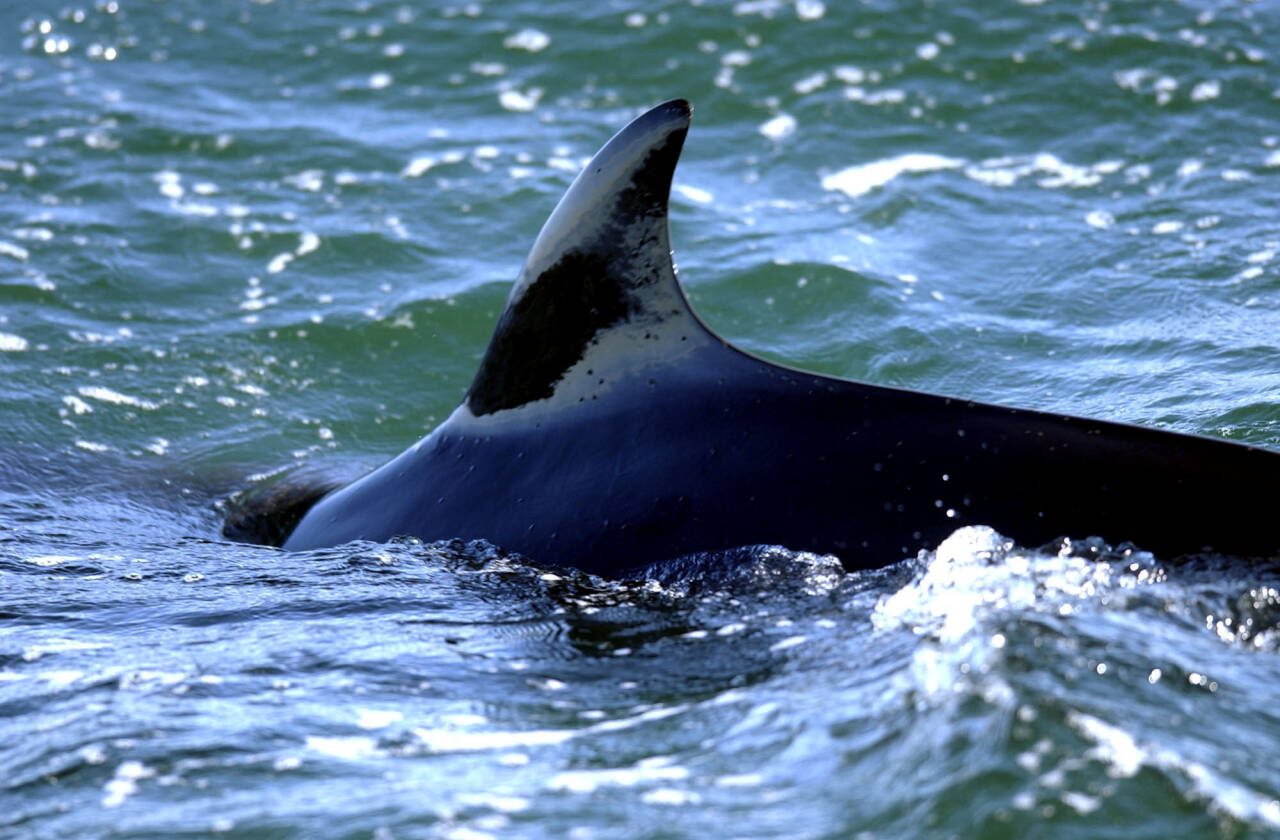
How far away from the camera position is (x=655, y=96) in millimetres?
10969

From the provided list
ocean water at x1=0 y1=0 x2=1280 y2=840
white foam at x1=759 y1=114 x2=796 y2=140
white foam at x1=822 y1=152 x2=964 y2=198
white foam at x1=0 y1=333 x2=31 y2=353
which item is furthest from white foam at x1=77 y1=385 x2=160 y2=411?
white foam at x1=759 y1=114 x2=796 y2=140

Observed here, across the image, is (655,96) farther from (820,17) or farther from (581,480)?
(581,480)

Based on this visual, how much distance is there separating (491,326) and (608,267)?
3.91 meters

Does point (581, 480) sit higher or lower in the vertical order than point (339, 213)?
lower

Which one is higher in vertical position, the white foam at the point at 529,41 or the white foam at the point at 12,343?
the white foam at the point at 529,41

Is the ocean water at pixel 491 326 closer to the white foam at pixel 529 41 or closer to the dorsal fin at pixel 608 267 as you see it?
the white foam at pixel 529 41

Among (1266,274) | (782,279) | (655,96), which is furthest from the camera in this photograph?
(655,96)

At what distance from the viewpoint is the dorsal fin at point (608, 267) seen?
4152mm

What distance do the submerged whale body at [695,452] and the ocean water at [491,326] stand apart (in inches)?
4.3

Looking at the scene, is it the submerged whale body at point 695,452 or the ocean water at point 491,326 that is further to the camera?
the submerged whale body at point 695,452

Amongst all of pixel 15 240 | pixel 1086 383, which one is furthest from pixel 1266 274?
pixel 15 240

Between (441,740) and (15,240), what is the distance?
693 centimetres

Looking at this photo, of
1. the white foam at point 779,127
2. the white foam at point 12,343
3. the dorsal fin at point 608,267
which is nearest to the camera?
the dorsal fin at point 608,267

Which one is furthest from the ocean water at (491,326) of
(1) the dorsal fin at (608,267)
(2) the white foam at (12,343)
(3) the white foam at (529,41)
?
(1) the dorsal fin at (608,267)
